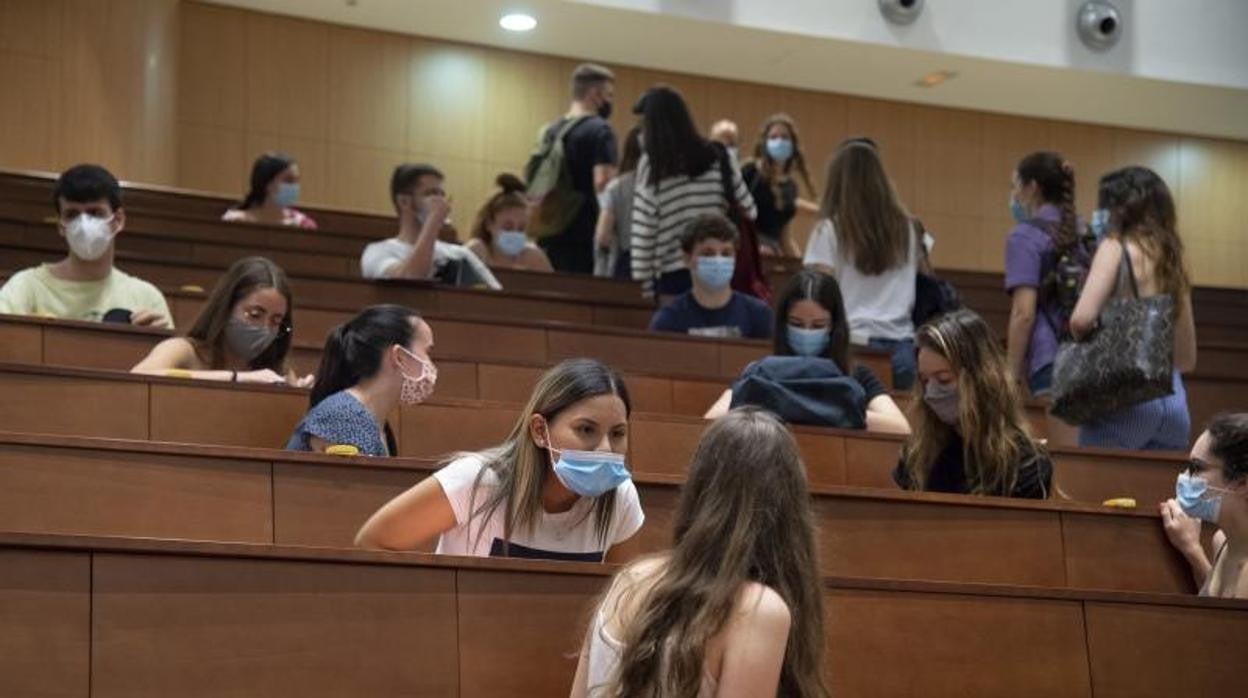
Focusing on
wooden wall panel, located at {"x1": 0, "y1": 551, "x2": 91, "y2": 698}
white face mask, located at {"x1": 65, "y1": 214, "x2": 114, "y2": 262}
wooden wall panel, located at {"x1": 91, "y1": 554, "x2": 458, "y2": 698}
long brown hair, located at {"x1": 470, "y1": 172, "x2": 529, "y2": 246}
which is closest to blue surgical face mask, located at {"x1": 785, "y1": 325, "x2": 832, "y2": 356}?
white face mask, located at {"x1": 65, "y1": 214, "x2": 114, "y2": 262}

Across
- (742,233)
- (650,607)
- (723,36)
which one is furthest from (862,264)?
(723,36)

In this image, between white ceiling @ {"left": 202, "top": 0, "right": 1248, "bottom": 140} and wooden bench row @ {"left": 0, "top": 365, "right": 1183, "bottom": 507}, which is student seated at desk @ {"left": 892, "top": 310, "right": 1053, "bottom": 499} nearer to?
wooden bench row @ {"left": 0, "top": 365, "right": 1183, "bottom": 507}

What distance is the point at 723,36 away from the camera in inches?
423

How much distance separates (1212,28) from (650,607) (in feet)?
31.3

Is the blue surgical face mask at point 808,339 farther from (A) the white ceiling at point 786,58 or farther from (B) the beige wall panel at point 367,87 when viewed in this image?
(B) the beige wall panel at point 367,87

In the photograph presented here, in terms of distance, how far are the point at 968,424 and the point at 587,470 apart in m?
1.28

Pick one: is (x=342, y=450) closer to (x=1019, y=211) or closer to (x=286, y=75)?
(x=1019, y=211)

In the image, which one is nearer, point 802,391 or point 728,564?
point 728,564

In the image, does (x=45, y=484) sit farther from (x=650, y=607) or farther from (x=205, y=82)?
(x=205, y=82)

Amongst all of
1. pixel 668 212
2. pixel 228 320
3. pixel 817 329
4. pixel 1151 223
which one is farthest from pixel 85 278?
pixel 1151 223

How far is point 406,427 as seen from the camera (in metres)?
4.56

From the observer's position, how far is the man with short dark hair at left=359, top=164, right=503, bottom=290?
646 centimetres

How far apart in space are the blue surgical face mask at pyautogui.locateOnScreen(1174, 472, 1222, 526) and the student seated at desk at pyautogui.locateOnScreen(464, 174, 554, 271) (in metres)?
3.94

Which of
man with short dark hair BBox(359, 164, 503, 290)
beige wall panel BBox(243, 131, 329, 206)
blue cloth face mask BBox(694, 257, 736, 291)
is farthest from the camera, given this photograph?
beige wall panel BBox(243, 131, 329, 206)
